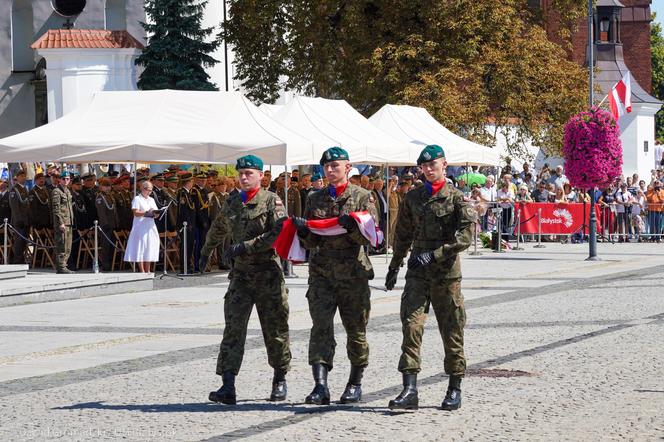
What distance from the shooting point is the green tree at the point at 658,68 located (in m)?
113

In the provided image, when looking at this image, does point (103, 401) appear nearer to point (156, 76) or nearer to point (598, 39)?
point (156, 76)

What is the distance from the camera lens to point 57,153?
2459 centimetres

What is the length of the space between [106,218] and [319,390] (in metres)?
16.6

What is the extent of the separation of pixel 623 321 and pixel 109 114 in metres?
12.6

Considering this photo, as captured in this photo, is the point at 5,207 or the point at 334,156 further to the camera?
the point at 5,207

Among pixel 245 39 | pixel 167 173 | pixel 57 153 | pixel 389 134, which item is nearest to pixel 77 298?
pixel 57 153

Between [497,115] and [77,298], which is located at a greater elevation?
[497,115]

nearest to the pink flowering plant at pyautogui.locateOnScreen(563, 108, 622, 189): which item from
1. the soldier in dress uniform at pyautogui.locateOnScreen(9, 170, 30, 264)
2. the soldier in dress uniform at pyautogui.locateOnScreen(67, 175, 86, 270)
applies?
the soldier in dress uniform at pyautogui.locateOnScreen(67, 175, 86, 270)

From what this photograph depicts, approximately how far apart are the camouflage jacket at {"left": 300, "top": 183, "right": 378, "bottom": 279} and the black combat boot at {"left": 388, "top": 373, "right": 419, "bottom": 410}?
2.83 ft

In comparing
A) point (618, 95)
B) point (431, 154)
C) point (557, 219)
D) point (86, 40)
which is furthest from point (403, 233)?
point (86, 40)

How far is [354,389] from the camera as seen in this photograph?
400 inches

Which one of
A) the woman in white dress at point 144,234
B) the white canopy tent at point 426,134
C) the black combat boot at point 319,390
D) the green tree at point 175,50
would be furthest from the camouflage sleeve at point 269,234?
the green tree at point 175,50

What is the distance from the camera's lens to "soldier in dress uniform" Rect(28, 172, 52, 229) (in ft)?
88.6

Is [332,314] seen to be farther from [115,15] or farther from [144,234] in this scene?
[115,15]
